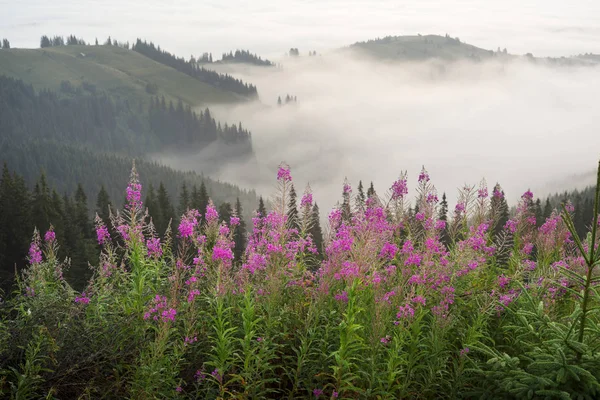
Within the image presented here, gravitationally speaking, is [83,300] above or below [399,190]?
below

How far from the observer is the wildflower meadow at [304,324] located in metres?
5.36

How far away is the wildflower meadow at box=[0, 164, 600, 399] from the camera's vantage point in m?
5.36

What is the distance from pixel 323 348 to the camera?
5965 millimetres

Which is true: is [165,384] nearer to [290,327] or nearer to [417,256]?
[290,327]

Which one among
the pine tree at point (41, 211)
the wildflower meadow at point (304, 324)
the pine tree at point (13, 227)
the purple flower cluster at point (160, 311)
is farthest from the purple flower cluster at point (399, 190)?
the pine tree at point (41, 211)

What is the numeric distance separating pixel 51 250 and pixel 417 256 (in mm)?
6512

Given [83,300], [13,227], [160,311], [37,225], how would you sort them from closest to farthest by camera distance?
[160,311] < [83,300] < [13,227] < [37,225]

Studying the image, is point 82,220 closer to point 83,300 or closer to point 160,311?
point 83,300

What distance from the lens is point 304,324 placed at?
21.1ft

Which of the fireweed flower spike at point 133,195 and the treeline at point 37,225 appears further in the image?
the treeline at point 37,225

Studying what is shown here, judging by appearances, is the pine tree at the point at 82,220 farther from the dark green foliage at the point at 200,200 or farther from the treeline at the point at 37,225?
the dark green foliage at the point at 200,200

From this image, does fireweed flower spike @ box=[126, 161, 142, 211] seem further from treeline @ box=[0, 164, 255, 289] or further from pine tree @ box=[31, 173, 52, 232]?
pine tree @ box=[31, 173, 52, 232]

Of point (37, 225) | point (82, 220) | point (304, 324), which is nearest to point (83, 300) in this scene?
point (304, 324)

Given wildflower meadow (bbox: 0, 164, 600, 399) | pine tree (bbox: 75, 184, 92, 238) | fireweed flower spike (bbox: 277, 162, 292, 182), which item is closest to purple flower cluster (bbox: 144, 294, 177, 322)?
wildflower meadow (bbox: 0, 164, 600, 399)
